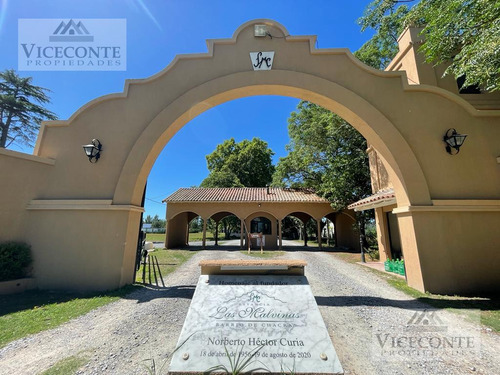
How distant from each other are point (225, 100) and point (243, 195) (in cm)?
1102

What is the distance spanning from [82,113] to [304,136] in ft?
45.5

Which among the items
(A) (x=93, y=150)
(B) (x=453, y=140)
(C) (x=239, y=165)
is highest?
(C) (x=239, y=165)

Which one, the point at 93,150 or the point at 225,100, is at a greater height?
the point at 225,100

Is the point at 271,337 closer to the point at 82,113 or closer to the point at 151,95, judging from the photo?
the point at 151,95

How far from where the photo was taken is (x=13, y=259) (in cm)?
524

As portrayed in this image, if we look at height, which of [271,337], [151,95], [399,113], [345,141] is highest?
[345,141]

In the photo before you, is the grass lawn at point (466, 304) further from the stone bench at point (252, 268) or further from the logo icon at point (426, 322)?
the stone bench at point (252, 268)

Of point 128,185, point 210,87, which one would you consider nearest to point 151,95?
point 210,87

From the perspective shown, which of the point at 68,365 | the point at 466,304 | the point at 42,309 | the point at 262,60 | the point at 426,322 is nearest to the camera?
the point at 68,365

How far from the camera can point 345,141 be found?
14.3 m

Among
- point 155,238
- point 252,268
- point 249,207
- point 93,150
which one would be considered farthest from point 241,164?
point 252,268

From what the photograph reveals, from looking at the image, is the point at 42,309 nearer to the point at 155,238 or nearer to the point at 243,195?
the point at 243,195

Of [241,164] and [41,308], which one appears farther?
[241,164]

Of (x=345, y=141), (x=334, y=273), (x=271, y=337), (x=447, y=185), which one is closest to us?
(x=271, y=337)
